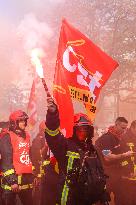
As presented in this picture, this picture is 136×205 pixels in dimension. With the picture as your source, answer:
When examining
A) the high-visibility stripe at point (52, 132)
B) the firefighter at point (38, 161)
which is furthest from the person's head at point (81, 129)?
the firefighter at point (38, 161)

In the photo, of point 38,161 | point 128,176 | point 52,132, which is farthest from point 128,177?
point 52,132

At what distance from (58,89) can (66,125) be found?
62 cm

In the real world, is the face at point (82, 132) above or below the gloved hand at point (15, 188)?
above

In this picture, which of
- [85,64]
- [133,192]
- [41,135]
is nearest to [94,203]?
[85,64]

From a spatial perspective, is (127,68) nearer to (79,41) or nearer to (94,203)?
(79,41)

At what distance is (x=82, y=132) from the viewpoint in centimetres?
442

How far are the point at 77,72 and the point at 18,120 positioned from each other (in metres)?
1.27


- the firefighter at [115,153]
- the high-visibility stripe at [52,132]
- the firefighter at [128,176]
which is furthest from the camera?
the firefighter at [128,176]

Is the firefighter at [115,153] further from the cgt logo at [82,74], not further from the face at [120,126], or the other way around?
the cgt logo at [82,74]

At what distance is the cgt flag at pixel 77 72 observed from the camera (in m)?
5.91

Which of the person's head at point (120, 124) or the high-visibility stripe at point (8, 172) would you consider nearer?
the high-visibility stripe at point (8, 172)

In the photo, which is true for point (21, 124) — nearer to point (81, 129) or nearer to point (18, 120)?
point (18, 120)

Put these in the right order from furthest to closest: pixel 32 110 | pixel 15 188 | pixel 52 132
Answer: pixel 32 110 → pixel 15 188 → pixel 52 132

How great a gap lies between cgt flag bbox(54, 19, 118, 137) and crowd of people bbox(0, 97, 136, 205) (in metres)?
0.88
